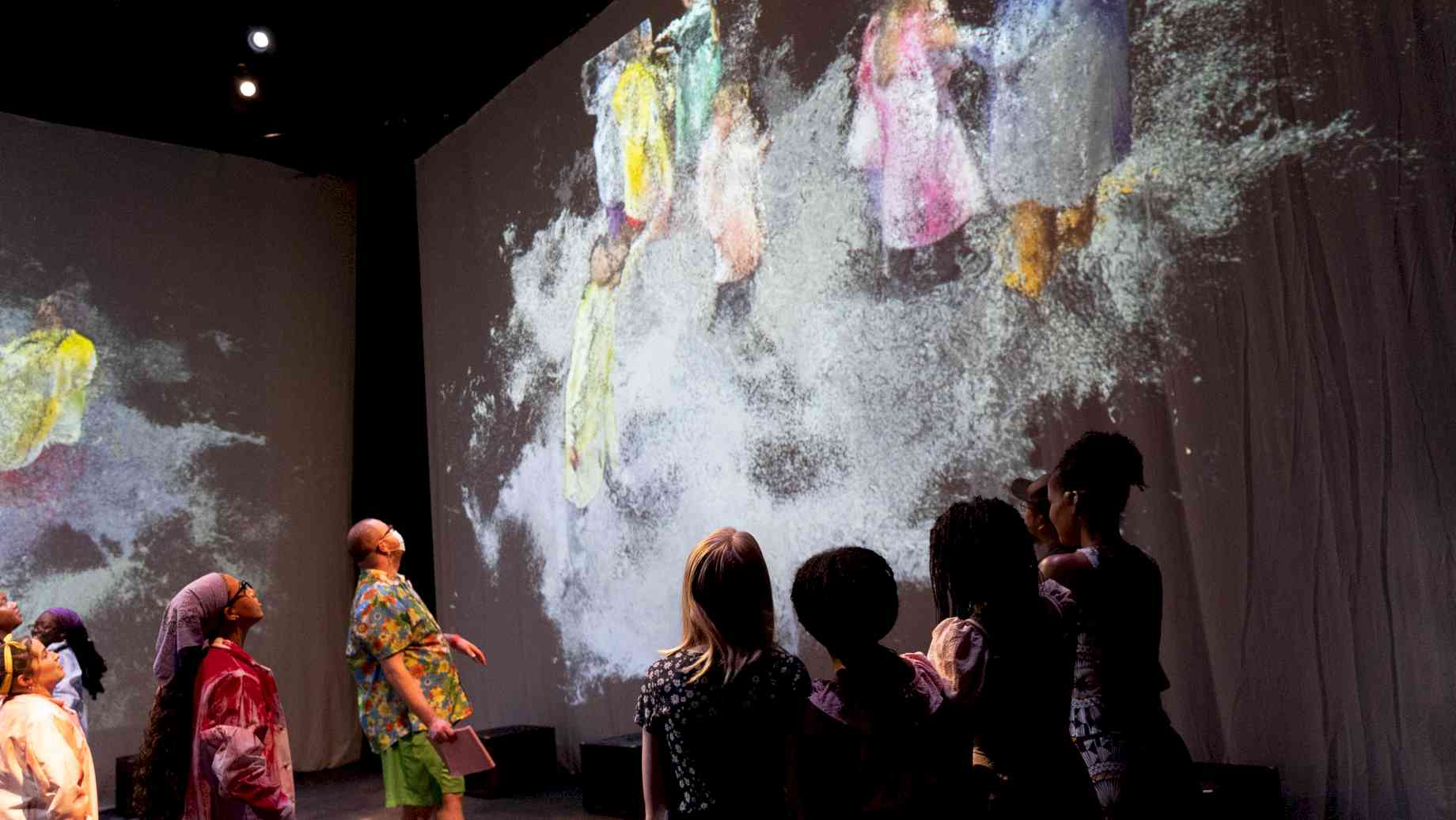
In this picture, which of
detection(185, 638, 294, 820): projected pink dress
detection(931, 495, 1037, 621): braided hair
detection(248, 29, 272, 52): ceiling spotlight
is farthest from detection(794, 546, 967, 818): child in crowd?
detection(248, 29, 272, 52): ceiling spotlight

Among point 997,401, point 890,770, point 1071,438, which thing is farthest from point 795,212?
point 890,770

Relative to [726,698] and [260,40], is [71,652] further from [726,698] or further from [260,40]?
[726,698]

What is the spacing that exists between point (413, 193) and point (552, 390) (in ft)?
8.27

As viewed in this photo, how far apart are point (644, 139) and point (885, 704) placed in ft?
14.4

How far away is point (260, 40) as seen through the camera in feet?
21.4

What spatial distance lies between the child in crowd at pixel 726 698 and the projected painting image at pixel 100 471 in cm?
596

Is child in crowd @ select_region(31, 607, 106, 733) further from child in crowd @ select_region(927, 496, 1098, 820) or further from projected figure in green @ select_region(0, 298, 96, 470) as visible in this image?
child in crowd @ select_region(927, 496, 1098, 820)

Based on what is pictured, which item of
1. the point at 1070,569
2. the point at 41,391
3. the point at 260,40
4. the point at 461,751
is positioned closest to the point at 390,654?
the point at 461,751

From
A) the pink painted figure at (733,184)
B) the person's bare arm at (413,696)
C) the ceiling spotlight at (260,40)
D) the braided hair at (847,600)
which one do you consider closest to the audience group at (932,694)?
the braided hair at (847,600)

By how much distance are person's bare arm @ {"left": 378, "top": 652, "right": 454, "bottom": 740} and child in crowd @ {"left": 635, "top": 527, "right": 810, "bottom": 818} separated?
1712mm

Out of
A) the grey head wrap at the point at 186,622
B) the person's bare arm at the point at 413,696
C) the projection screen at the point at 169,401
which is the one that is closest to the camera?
the grey head wrap at the point at 186,622

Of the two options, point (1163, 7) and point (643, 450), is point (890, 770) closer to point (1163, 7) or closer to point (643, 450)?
point (1163, 7)

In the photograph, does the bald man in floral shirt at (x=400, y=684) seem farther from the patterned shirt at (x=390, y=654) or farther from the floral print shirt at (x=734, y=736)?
the floral print shirt at (x=734, y=736)

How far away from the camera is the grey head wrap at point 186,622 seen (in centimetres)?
262
